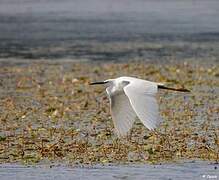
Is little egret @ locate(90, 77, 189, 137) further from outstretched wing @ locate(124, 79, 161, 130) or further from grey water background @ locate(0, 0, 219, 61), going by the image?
grey water background @ locate(0, 0, 219, 61)

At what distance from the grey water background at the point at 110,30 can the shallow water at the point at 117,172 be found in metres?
11.3

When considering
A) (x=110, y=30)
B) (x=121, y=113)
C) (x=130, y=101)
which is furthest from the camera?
(x=110, y=30)

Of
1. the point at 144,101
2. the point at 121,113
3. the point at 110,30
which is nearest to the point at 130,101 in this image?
the point at 144,101

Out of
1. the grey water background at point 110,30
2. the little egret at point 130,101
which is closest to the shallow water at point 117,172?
the little egret at point 130,101

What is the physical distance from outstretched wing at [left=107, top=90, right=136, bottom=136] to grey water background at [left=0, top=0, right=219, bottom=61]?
10.7 metres

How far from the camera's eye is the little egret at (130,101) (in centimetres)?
874

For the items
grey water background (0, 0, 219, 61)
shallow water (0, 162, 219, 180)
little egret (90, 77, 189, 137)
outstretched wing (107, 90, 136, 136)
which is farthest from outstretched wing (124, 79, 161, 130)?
grey water background (0, 0, 219, 61)

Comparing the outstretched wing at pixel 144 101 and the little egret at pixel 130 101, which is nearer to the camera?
the outstretched wing at pixel 144 101

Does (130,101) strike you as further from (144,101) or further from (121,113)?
(121,113)

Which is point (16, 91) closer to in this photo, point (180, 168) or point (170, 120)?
point (170, 120)

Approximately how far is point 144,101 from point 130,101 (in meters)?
0.16

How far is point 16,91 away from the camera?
15539mm

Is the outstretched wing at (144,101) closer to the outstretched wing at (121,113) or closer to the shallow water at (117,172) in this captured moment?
the outstretched wing at (121,113)

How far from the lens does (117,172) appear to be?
880 cm
